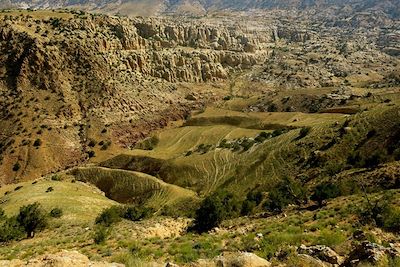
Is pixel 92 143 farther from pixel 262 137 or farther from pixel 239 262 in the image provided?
pixel 239 262

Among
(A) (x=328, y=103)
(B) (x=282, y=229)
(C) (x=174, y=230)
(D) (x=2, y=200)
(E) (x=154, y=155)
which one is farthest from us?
(A) (x=328, y=103)

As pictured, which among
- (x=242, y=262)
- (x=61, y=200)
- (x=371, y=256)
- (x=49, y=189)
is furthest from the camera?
(x=49, y=189)

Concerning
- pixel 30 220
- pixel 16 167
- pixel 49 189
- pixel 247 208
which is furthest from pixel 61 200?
pixel 16 167

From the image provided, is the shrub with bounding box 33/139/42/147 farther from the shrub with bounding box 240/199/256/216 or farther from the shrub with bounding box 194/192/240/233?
the shrub with bounding box 194/192/240/233

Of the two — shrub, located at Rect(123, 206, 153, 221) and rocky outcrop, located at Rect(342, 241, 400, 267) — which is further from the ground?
rocky outcrop, located at Rect(342, 241, 400, 267)

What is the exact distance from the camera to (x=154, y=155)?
85062 mm

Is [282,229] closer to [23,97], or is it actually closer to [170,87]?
[23,97]

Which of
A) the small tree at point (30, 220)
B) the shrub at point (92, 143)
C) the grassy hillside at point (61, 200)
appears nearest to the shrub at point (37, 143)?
the shrub at point (92, 143)

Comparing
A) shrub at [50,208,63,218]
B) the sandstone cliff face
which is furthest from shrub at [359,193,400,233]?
the sandstone cliff face

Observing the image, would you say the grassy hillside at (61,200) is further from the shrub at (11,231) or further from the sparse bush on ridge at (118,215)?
the shrub at (11,231)

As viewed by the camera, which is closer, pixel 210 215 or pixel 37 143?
pixel 210 215

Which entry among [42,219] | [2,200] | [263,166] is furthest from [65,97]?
[42,219]

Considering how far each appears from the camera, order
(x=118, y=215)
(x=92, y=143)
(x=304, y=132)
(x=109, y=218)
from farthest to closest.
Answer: (x=92, y=143) < (x=304, y=132) < (x=118, y=215) < (x=109, y=218)

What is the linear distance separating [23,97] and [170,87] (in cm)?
4175
